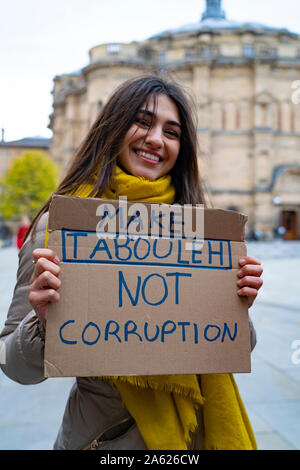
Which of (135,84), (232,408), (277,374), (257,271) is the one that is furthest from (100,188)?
(277,374)

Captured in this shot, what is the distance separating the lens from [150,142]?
5.20ft

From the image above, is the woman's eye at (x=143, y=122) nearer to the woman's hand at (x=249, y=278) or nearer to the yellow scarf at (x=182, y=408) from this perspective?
the yellow scarf at (x=182, y=408)

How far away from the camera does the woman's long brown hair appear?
5.14 ft

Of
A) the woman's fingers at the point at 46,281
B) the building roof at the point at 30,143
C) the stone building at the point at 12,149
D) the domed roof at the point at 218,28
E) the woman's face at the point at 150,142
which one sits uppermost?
the domed roof at the point at 218,28

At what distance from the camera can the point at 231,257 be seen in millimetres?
1288

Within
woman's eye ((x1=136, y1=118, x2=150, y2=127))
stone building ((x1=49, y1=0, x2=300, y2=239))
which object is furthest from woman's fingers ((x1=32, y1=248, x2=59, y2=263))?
stone building ((x1=49, y1=0, x2=300, y2=239))

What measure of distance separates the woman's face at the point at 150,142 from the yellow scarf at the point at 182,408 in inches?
5.3

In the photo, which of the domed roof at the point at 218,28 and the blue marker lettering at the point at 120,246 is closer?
the blue marker lettering at the point at 120,246

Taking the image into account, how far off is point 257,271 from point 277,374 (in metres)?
3.61

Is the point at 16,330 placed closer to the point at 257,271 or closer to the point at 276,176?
the point at 257,271

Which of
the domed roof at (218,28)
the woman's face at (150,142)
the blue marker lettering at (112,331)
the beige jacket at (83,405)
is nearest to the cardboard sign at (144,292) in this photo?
the blue marker lettering at (112,331)

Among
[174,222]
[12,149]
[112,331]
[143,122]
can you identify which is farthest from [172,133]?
[12,149]

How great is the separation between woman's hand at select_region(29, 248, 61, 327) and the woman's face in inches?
23.3

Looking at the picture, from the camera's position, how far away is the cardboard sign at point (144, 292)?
118 centimetres
